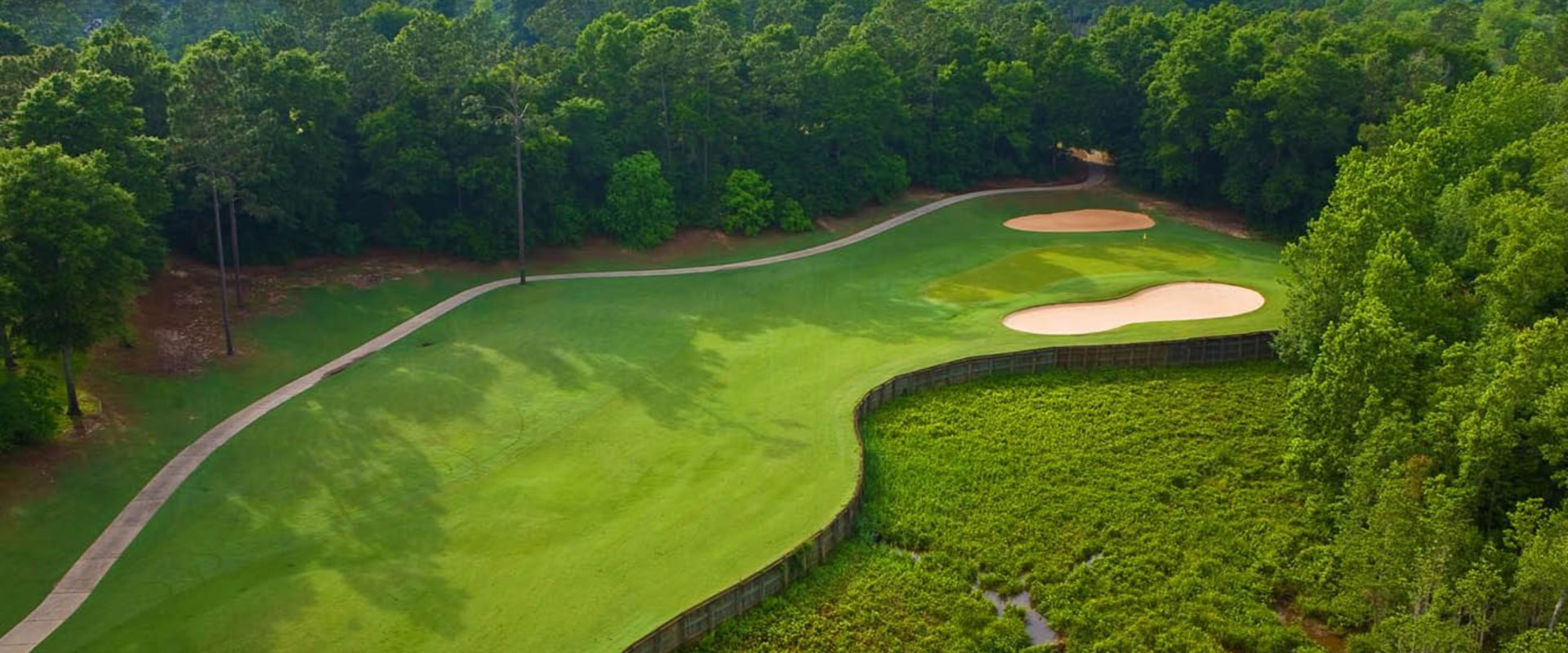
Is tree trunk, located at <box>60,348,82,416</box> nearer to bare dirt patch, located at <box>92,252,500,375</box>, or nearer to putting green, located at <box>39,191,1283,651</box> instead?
A: bare dirt patch, located at <box>92,252,500,375</box>

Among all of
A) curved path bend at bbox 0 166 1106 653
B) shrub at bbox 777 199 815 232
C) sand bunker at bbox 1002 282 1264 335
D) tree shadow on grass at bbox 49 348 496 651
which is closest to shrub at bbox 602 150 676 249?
curved path bend at bbox 0 166 1106 653

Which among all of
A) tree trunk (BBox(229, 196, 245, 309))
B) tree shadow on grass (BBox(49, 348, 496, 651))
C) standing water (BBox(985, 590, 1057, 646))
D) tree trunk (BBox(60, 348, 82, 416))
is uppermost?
tree trunk (BBox(229, 196, 245, 309))

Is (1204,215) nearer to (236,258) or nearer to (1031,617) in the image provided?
(1031,617)

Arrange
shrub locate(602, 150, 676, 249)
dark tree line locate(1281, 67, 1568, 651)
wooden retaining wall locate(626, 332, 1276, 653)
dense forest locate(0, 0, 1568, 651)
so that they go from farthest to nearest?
shrub locate(602, 150, 676, 249) < wooden retaining wall locate(626, 332, 1276, 653) < dense forest locate(0, 0, 1568, 651) < dark tree line locate(1281, 67, 1568, 651)

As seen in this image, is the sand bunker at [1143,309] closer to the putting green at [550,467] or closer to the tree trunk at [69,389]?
the putting green at [550,467]

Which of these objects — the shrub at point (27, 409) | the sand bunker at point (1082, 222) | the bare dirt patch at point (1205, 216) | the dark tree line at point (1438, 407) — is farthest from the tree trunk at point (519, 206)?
the bare dirt patch at point (1205, 216)

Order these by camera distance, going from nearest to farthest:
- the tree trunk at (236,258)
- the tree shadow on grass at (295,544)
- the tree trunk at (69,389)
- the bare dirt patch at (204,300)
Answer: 1. the tree shadow on grass at (295,544)
2. the tree trunk at (69,389)
3. the bare dirt patch at (204,300)
4. the tree trunk at (236,258)
